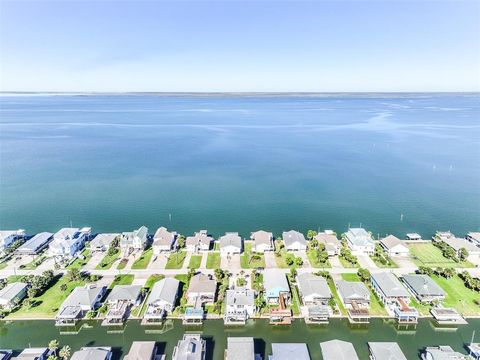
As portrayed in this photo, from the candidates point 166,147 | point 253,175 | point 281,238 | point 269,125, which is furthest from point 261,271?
point 269,125

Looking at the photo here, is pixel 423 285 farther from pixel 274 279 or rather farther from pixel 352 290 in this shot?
pixel 274 279

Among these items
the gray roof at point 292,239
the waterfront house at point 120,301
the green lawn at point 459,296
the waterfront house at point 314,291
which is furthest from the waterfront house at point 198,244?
the green lawn at point 459,296

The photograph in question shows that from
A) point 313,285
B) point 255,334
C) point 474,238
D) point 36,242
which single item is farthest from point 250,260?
point 474,238

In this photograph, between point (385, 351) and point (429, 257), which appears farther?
point (429, 257)

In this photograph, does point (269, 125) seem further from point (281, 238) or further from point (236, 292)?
point (236, 292)

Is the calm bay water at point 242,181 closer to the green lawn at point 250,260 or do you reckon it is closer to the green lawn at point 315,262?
the green lawn at point 250,260

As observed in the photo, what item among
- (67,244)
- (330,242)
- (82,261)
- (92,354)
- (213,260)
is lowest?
(82,261)

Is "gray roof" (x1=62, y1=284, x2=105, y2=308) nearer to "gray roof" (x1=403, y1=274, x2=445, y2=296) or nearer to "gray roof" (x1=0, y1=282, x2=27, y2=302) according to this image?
"gray roof" (x1=0, y1=282, x2=27, y2=302)
